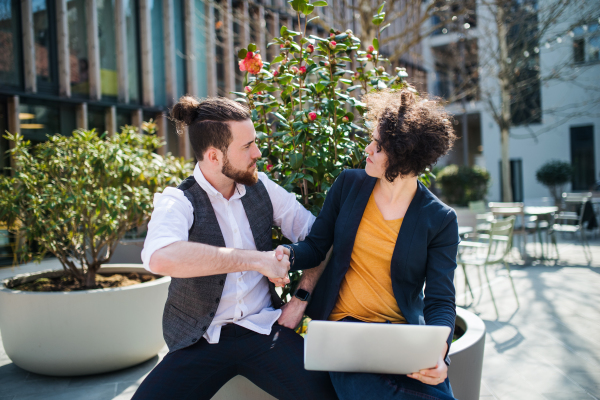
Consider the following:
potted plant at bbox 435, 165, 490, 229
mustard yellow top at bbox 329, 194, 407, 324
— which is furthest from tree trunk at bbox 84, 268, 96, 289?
potted plant at bbox 435, 165, 490, 229

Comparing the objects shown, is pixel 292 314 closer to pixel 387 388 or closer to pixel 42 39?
pixel 387 388

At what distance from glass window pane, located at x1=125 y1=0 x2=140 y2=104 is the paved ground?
299 inches

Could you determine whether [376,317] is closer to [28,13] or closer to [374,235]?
[374,235]

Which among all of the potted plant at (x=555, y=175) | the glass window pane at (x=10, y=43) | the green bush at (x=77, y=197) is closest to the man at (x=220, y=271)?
the green bush at (x=77, y=197)

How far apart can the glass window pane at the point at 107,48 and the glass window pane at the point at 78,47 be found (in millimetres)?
371

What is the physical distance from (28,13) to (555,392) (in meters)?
9.51

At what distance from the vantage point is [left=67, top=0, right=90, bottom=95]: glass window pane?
9.19 meters

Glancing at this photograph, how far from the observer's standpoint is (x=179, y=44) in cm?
1135

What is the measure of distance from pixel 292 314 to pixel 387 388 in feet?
1.85

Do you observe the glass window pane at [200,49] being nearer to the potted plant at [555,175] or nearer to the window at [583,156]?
the potted plant at [555,175]

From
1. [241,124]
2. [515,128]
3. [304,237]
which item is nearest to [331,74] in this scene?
[241,124]

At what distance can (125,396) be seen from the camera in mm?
2955

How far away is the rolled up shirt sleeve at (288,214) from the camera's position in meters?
2.15

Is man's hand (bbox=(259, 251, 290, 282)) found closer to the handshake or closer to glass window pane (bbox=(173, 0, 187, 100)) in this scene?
the handshake
